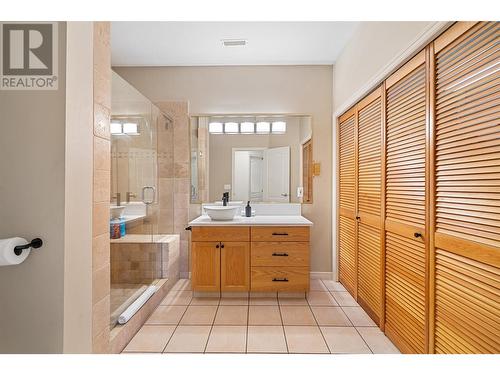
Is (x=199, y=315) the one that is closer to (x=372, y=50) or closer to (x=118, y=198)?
(x=118, y=198)

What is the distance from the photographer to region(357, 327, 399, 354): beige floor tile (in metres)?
1.82

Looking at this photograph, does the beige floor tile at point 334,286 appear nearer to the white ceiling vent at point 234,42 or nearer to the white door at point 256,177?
the white door at point 256,177

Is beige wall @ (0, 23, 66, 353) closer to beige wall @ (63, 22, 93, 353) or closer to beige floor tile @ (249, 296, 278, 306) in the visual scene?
beige wall @ (63, 22, 93, 353)

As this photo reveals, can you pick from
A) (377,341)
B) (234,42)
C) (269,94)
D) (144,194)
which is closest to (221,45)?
(234,42)

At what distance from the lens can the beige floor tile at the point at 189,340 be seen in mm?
1860

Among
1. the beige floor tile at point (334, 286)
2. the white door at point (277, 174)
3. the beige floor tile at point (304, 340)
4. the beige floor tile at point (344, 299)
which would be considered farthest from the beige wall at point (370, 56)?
the beige floor tile at point (304, 340)

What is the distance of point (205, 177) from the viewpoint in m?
3.24

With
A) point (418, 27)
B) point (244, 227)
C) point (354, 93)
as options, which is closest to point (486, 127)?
point (418, 27)

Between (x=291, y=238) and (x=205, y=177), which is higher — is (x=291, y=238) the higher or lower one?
the lower one

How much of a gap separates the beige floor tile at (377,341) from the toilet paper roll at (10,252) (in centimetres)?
208

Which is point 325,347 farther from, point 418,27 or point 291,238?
point 418,27

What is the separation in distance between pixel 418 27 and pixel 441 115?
543 mm

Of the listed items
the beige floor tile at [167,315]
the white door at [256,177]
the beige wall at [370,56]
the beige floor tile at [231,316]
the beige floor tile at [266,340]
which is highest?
the beige wall at [370,56]

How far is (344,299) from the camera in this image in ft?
8.79
